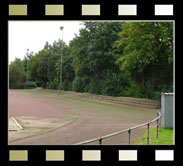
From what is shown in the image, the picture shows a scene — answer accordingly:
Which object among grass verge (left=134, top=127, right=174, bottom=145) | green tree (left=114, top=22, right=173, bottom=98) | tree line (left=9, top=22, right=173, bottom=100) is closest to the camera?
grass verge (left=134, top=127, right=174, bottom=145)

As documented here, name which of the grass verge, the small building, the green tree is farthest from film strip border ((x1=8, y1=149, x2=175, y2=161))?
the green tree

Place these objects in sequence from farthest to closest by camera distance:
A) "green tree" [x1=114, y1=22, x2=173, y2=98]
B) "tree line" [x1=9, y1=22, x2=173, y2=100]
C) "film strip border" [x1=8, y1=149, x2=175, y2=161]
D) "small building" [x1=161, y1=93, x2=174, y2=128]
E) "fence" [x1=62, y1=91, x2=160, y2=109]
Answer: "fence" [x1=62, y1=91, x2=160, y2=109] < "tree line" [x1=9, y1=22, x2=173, y2=100] < "green tree" [x1=114, y1=22, x2=173, y2=98] < "small building" [x1=161, y1=93, x2=174, y2=128] < "film strip border" [x1=8, y1=149, x2=175, y2=161]

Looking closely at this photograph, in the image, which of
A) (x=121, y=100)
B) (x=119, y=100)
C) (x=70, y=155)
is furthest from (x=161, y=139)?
(x=119, y=100)

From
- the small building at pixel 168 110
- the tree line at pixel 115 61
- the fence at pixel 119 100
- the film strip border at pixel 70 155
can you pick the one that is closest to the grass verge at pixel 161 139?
the small building at pixel 168 110

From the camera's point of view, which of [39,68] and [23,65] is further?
[23,65]

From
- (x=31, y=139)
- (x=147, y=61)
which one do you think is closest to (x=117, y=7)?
(x=31, y=139)

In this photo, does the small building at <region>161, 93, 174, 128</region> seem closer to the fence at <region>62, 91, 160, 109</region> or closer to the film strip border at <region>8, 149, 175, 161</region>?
the film strip border at <region>8, 149, 175, 161</region>

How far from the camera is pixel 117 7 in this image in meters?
2.52

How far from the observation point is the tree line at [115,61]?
14953 mm

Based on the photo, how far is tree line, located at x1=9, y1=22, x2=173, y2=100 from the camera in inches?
589

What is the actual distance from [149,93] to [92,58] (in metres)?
6.74

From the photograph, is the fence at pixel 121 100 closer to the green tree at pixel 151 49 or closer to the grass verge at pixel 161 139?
the green tree at pixel 151 49

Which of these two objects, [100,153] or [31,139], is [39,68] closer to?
[31,139]

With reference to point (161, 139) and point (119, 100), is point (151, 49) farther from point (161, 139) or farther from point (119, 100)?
point (161, 139)
